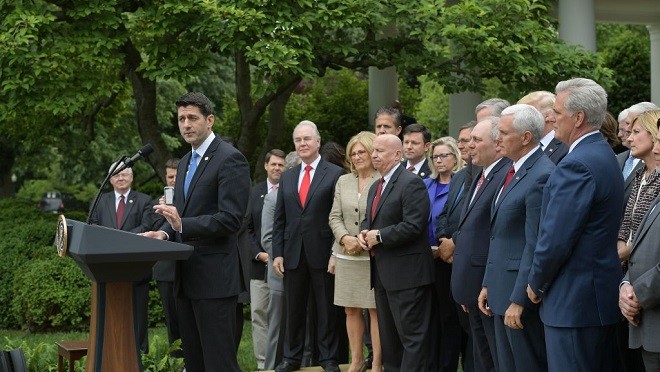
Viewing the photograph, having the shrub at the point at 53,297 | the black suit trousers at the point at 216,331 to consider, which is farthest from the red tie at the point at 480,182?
the shrub at the point at 53,297

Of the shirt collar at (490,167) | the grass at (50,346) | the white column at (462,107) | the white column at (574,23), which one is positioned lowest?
the grass at (50,346)

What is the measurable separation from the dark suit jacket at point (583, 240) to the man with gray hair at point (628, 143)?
4.07ft

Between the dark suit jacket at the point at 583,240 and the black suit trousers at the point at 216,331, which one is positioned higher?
the dark suit jacket at the point at 583,240

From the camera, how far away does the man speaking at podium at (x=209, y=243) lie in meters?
7.75

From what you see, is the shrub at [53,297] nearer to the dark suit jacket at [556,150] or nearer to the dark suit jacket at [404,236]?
the dark suit jacket at [404,236]

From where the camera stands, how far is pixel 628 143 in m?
7.88

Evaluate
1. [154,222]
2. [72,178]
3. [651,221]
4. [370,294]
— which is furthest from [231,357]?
[72,178]

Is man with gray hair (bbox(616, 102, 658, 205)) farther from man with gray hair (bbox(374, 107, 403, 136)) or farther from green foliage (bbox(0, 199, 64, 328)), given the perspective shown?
green foliage (bbox(0, 199, 64, 328))

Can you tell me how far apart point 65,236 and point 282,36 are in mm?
6620

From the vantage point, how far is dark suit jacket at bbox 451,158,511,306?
7.93 meters

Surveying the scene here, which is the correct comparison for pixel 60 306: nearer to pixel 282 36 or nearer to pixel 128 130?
pixel 282 36

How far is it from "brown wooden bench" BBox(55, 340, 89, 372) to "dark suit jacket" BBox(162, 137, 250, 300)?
209cm

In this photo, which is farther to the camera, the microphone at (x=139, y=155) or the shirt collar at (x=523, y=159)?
the shirt collar at (x=523, y=159)

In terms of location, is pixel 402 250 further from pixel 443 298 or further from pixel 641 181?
pixel 641 181
